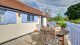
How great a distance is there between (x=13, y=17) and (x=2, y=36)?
3.20 m

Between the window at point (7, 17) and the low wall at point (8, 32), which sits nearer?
the low wall at point (8, 32)

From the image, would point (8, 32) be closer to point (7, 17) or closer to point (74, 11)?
point (7, 17)

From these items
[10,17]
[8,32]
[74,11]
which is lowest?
[8,32]

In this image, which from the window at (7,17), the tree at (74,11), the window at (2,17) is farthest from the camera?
the tree at (74,11)

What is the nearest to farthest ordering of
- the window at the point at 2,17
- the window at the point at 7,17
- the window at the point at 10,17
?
the window at the point at 2,17 → the window at the point at 7,17 → the window at the point at 10,17

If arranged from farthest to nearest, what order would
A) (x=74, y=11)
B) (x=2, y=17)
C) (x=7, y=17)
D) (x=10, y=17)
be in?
(x=74, y=11) → (x=10, y=17) → (x=7, y=17) → (x=2, y=17)

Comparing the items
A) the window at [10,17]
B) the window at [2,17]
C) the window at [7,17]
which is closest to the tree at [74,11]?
the window at [10,17]

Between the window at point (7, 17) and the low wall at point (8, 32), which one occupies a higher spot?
the window at point (7, 17)

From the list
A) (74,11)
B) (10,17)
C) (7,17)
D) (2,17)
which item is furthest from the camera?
(74,11)

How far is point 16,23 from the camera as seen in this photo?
16.2m

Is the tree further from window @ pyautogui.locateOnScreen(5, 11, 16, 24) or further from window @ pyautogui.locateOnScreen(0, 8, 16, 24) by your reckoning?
window @ pyautogui.locateOnScreen(0, 8, 16, 24)

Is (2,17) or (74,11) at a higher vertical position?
(74,11)

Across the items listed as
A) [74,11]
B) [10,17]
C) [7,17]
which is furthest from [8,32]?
[74,11]

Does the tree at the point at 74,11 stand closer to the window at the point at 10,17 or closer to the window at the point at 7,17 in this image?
the window at the point at 10,17
